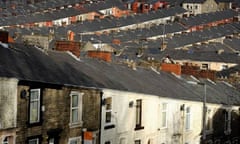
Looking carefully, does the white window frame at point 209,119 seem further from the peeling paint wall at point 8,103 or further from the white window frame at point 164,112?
the peeling paint wall at point 8,103

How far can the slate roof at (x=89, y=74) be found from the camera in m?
22.0

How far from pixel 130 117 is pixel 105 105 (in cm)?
213

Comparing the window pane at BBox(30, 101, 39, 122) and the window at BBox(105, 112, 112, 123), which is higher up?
the window pane at BBox(30, 101, 39, 122)

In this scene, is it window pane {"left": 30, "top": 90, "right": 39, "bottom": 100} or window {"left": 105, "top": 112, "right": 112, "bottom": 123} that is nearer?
window pane {"left": 30, "top": 90, "right": 39, "bottom": 100}

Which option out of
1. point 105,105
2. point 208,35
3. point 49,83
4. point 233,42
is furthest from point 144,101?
point 208,35

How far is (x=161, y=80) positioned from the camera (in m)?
32.8

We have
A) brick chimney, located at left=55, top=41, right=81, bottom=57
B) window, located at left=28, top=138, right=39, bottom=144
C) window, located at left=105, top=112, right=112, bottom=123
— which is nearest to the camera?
window, located at left=28, top=138, right=39, bottom=144

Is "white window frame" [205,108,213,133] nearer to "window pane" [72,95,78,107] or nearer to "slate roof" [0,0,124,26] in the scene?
"window pane" [72,95,78,107]

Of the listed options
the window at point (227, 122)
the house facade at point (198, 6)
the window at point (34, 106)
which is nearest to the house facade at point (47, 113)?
the window at point (34, 106)

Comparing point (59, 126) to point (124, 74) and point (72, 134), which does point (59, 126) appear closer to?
point (72, 134)

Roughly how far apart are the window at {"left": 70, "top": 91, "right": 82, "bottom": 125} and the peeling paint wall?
3.19 m

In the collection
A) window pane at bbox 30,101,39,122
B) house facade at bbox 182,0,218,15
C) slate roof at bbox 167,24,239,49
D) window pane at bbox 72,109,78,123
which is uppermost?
house facade at bbox 182,0,218,15

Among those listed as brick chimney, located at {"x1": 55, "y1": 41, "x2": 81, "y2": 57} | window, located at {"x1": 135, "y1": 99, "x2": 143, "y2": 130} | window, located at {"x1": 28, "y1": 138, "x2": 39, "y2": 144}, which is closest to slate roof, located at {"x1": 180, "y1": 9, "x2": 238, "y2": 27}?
brick chimney, located at {"x1": 55, "y1": 41, "x2": 81, "y2": 57}

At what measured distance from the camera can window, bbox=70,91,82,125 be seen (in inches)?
920
